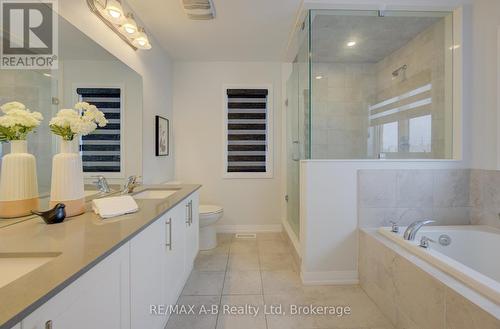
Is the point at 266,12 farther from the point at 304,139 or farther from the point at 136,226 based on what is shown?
the point at 136,226

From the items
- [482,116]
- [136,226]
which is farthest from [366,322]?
[482,116]

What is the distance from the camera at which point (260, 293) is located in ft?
6.37

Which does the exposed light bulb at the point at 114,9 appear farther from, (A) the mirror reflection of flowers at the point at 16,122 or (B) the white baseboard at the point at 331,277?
(B) the white baseboard at the point at 331,277

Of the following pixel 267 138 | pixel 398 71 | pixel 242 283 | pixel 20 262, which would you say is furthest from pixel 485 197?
pixel 20 262

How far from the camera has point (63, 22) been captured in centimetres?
140

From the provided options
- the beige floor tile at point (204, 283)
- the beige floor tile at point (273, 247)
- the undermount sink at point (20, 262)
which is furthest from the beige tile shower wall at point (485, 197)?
the undermount sink at point (20, 262)

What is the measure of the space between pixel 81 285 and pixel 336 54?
3.03 m

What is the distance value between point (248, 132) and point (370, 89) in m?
1.63

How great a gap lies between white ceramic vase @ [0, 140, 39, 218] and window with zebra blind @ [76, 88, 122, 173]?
443 mm

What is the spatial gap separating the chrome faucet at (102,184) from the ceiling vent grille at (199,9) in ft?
5.11

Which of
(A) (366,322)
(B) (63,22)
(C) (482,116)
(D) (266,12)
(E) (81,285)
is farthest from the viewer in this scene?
(D) (266,12)

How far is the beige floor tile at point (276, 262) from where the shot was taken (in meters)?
2.36

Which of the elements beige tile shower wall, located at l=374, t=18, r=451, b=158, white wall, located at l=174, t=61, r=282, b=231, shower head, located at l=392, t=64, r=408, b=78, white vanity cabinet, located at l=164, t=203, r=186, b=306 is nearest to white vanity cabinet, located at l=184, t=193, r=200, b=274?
white vanity cabinet, located at l=164, t=203, r=186, b=306

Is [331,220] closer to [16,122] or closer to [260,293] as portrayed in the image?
[260,293]
